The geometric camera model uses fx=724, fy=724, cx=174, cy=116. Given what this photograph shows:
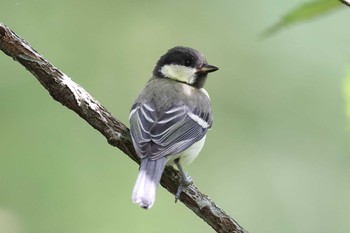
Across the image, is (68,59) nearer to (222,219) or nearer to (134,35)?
(134,35)

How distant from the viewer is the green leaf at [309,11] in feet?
5.82

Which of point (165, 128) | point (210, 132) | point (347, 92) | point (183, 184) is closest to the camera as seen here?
point (347, 92)

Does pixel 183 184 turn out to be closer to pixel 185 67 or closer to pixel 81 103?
pixel 81 103

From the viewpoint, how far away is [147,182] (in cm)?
245

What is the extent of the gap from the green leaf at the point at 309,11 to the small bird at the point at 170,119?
80cm

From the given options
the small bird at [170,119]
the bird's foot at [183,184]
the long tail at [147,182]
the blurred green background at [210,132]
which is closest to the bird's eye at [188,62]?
the small bird at [170,119]

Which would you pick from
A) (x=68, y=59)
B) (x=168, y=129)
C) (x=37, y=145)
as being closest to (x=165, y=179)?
(x=168, y=129)

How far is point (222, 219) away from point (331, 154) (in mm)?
2644

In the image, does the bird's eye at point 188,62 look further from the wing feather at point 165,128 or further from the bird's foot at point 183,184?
the bird's foot at point 183,184

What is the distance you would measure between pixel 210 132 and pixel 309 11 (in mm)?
3113

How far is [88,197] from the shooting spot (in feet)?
13.1

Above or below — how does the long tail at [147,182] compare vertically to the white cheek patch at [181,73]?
below

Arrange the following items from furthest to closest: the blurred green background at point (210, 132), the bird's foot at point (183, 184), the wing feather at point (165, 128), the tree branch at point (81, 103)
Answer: the blurred green background at point (210, 132) < the wing feather at point (165, 128) < the bird's foot at point (183, 184) < the tree branch at point (81, 103)

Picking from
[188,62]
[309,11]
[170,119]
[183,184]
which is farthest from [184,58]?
[309,11]
